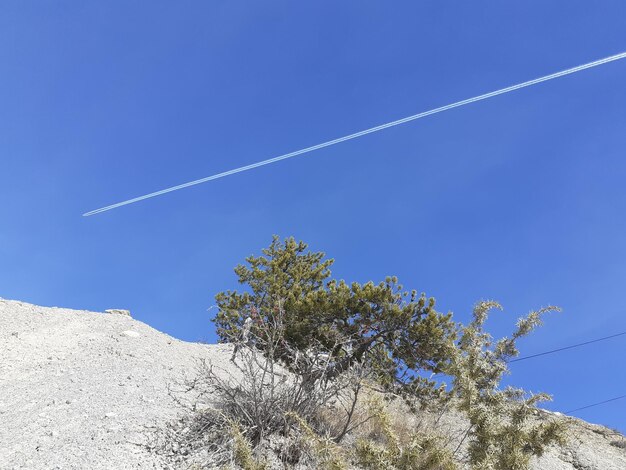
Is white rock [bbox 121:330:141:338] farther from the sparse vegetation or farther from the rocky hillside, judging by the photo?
the sparse vegetation

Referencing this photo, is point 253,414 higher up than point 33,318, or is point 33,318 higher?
point 33,318

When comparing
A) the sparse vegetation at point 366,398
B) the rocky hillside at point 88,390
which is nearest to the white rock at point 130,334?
the rocky hillside at point 88,390

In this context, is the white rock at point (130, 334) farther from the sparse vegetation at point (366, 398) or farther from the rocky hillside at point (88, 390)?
the sparse vegetation at point (366, 398)

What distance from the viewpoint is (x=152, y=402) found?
8664 millimetres

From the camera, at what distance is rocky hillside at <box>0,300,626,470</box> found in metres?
6.93

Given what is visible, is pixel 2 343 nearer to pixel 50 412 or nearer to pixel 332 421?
pixel 50 412

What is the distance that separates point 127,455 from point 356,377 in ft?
11.6

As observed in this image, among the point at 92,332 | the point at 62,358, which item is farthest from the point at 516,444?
the point at 92,332

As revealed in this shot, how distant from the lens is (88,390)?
889 centimetres

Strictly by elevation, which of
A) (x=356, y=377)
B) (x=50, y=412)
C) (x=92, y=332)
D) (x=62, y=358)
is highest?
(x=92, y=332)

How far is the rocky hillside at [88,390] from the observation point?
693 centimetres

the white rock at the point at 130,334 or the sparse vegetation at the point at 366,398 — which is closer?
the sparse vegetation at the point at 366,398

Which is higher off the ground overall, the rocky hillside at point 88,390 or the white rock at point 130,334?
the white rock at point 130,334

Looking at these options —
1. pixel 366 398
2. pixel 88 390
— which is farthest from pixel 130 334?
pixel 366 398
